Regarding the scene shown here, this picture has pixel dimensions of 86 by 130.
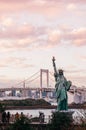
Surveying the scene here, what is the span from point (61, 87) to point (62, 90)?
0.35m

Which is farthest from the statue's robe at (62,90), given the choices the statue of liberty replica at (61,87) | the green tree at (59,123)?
the green tree at (59,123)

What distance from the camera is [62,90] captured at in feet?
126

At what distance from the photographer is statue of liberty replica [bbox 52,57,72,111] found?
36906 mm

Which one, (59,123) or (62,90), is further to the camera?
(62,90)

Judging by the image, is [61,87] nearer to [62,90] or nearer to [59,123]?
[62,90]

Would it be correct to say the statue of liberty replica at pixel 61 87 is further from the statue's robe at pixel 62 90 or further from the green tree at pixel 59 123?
the green tree at pixel 59 123

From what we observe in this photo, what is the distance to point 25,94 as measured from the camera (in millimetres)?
75750

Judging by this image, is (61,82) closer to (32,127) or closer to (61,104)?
(61,104)

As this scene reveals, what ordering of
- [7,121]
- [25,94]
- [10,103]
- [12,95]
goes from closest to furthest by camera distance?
[7,121] < [10,103] < [25,94] < [12,95]

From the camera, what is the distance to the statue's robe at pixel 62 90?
3726 cm

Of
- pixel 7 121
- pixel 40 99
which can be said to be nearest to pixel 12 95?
pixel 40 99

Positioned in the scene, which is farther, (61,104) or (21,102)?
(21,102)

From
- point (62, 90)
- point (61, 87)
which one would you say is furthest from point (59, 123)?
point (62, 90)

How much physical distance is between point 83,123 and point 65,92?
14.6m
